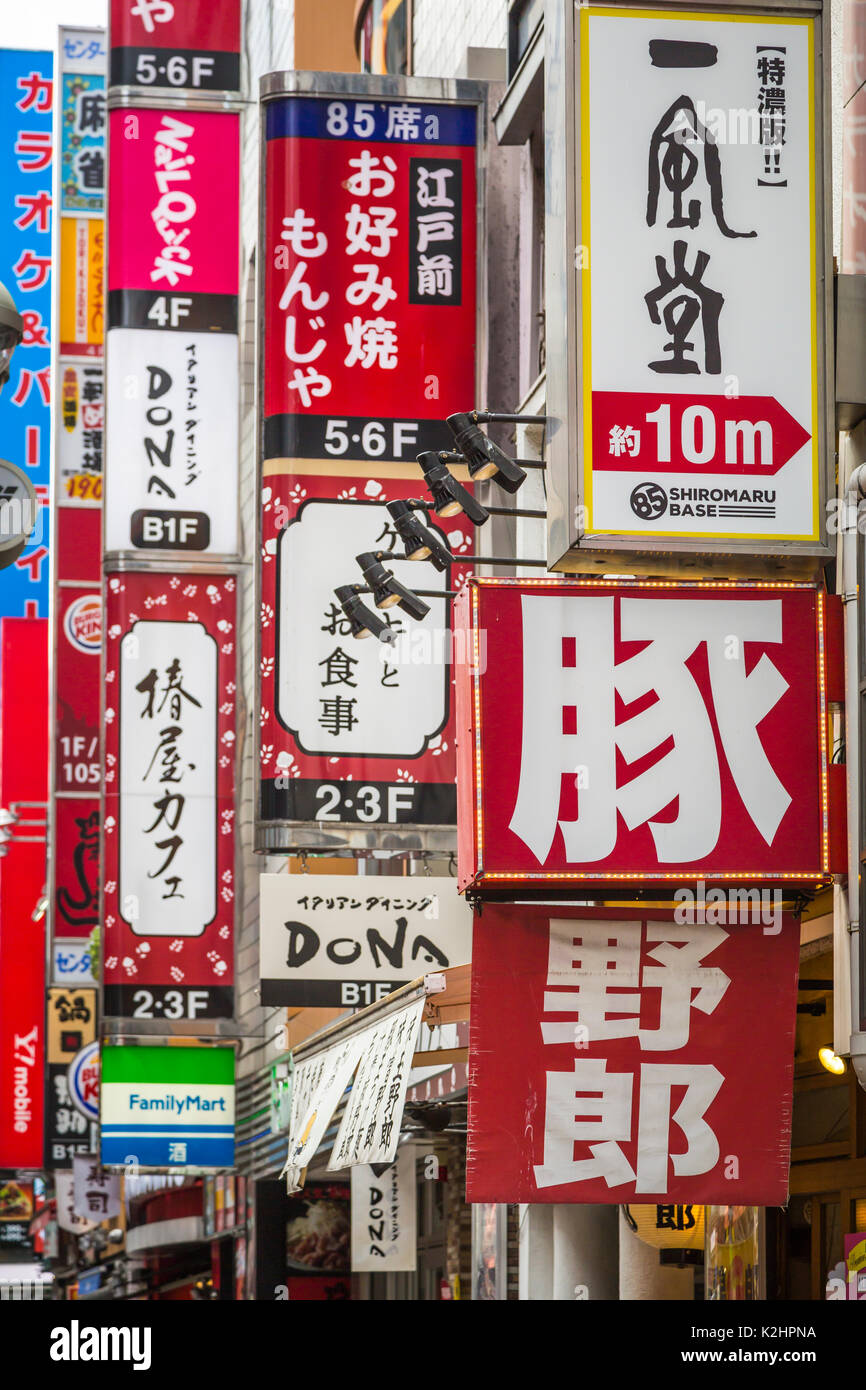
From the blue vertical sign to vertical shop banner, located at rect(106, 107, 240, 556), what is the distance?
48.1 feet

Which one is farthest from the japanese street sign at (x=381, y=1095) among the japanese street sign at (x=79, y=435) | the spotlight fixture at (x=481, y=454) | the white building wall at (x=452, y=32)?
the japanese street sign at (x=79, y=435)

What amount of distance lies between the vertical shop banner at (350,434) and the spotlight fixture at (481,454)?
165 inches

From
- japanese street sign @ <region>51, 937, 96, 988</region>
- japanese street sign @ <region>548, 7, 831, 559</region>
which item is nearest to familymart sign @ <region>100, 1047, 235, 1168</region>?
japanese street sign @ <region>548, 7, 831, 559</region>

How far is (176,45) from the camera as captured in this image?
18922 mm

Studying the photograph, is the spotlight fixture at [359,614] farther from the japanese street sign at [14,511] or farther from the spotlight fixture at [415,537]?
the japanese street sign at [14,511]

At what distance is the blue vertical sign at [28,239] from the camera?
109 ft

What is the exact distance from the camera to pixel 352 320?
1528 centimetres

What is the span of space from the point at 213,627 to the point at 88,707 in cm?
1161

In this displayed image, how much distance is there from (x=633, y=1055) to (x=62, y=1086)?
25672mm

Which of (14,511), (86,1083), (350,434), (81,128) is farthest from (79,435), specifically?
(14,511)

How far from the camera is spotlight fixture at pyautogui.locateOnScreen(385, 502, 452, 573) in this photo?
36.9 feet
